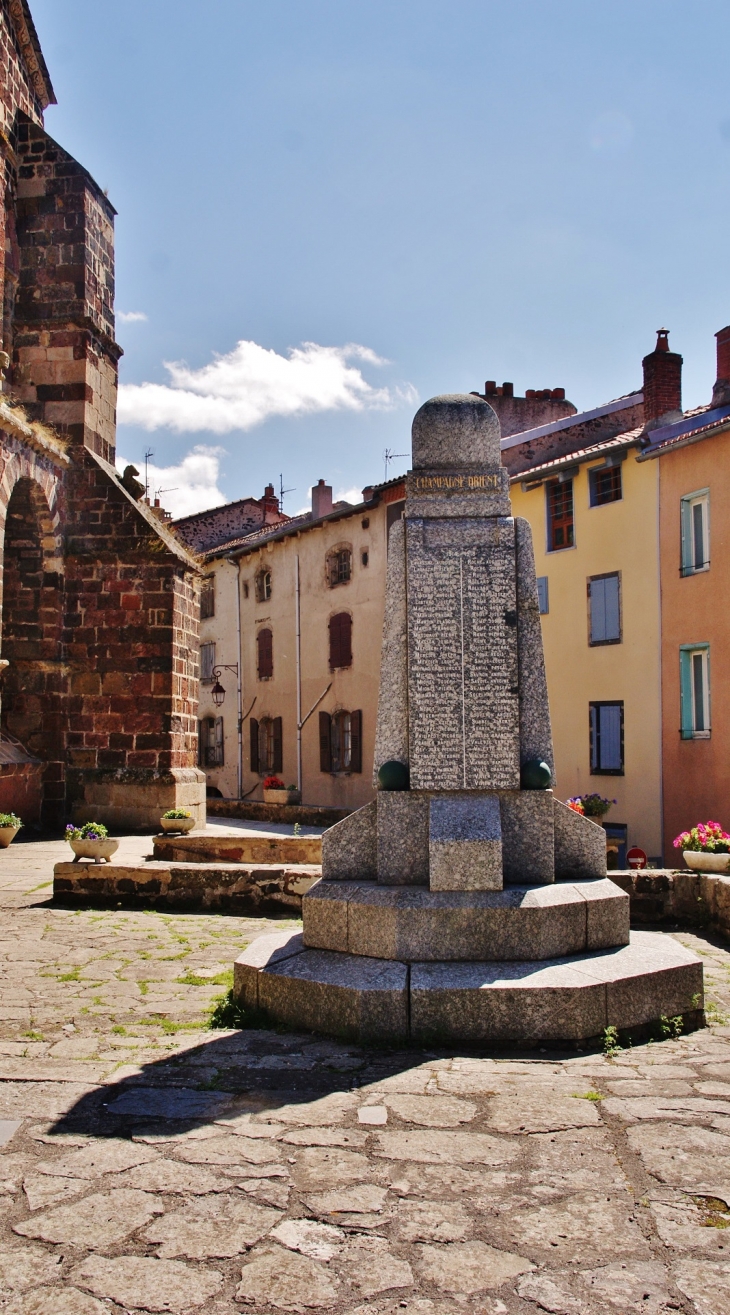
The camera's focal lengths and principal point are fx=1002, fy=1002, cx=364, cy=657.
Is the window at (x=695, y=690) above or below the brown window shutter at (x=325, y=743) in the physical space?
above

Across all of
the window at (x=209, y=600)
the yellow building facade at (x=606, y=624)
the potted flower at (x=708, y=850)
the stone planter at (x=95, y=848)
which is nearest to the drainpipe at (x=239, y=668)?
the window at (x=209, y=600)

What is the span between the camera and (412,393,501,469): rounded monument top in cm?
557

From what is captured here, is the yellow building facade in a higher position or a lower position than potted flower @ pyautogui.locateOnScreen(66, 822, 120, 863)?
higher

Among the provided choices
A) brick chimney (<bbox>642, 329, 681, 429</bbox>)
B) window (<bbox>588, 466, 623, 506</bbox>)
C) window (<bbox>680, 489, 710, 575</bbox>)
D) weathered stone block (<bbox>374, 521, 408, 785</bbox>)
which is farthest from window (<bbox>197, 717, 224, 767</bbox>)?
weathered stone block (<bbox>374, 521, 408, 785</bbox>)

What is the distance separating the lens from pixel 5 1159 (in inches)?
126

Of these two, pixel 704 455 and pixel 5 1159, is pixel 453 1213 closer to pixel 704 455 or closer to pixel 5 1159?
pixel 5 1159

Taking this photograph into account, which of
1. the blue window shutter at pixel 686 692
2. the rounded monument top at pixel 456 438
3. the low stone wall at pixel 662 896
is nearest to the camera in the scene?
the rounded monument top at pixel 456 438

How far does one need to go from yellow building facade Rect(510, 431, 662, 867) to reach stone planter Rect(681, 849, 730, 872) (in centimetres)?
1040

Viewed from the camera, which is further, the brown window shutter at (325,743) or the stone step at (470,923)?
the brown window shutter at (325,743)

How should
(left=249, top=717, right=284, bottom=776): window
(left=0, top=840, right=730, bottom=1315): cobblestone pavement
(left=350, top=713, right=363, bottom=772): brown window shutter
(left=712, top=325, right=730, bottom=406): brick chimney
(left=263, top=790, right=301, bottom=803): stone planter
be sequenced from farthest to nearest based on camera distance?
1. (left=249, top=717, right=284, bottom=776): window
2. (left=263, top=790, right=301, bottom=803): stone planter
3. (left=350, top=713, right=363, bottom=772): brown window shutter
4. (left=712, top=325, right=730, bottom=406): brick chimney
5. (left=0, top=840, right=730, bottom=1315): cobblestone pavement

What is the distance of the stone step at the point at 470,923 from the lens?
15.4ft

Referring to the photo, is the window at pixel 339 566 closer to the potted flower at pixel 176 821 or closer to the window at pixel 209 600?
the window at pixel 209 600

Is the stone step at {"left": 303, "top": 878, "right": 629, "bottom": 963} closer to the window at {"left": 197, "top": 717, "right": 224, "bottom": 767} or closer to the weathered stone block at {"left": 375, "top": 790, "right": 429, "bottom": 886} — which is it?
the weathered stone block at {"left": 375, "top": 790, "right": 429, "bottom": 886}

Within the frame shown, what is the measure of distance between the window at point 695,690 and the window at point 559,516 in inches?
163
